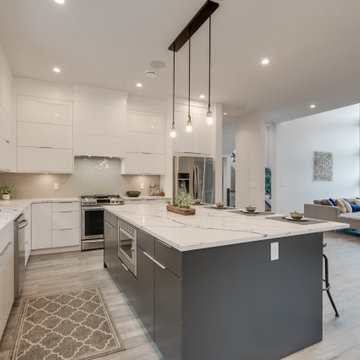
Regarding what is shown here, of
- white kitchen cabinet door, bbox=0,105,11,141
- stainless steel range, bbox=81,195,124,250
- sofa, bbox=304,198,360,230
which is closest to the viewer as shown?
white kitchen cabinet door, bbox=0,105,11,141

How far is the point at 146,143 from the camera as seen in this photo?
4.91m

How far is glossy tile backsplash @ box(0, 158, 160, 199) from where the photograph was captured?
436 centimetres

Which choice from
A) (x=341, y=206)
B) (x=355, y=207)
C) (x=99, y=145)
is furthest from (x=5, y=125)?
(x=355, y=207)

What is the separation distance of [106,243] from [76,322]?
1.16 m

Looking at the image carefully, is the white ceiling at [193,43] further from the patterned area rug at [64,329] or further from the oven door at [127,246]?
the patterned area rug at [64,329]

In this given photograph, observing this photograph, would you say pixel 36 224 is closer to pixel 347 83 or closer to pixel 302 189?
pixel 347 83

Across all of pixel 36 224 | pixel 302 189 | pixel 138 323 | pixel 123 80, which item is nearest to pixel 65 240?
pixel 36 224

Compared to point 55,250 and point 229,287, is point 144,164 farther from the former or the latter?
point 229,287

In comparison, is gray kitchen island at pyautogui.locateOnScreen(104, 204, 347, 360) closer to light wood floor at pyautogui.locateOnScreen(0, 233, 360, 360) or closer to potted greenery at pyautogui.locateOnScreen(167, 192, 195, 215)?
light wood floor at pyautogui.locateOnScreen(0, 233, 360, 360)

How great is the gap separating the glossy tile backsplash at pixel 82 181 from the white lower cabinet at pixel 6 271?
2485mm

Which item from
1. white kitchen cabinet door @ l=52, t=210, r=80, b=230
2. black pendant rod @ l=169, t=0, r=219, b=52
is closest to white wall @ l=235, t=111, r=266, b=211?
black pendant rod @ l=169, t=0, r=219, b=52

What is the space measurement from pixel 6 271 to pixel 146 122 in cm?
358

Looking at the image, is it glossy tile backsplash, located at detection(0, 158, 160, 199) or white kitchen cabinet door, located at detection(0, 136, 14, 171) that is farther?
glossy tile backsplash, located at detection(0, 158, 160, 199)

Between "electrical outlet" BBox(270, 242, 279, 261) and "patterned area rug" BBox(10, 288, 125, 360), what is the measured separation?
1.29m
